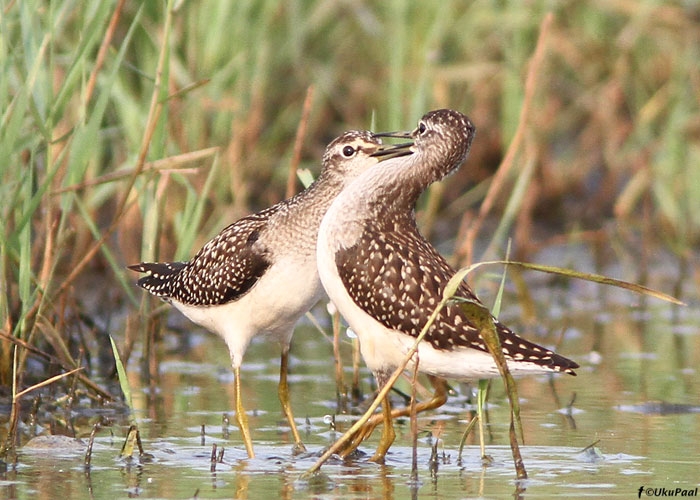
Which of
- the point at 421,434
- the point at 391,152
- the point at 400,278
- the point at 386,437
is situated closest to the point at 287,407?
the point at 421,434

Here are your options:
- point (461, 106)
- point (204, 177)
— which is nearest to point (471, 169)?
point (461, 106)

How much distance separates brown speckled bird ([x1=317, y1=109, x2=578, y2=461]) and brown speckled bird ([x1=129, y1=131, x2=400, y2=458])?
0.40 m

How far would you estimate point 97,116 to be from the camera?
6801mm

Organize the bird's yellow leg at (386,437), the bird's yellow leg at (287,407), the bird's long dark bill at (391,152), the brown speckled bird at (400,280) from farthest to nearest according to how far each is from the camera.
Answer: the bird's long dark bill at (391,152) → the bird's yellow leg at (287,407) → the bird's yellow leg at (386,437) → the brown speckled bird at (400,280)

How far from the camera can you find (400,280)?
6.03 m

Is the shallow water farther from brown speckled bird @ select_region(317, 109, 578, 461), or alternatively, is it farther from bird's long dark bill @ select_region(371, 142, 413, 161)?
bird's long dark bill @ select_region(371, 142, 413, 161)

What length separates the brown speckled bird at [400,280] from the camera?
5.94m

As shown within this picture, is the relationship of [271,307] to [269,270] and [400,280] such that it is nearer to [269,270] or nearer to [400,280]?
[269,270]

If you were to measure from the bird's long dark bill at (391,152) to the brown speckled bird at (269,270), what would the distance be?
0.02 m

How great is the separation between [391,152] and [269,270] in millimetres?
871

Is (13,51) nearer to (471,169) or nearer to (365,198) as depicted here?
(365,198)

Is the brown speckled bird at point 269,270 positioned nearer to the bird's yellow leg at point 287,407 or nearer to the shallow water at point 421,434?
the bird's yellow leg at point 287,407

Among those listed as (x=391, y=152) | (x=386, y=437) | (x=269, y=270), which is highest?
(x=391, y=152)

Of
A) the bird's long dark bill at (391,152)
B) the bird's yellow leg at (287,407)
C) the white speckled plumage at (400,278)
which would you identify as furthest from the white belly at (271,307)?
the bird's long dark bill at (391,152)
